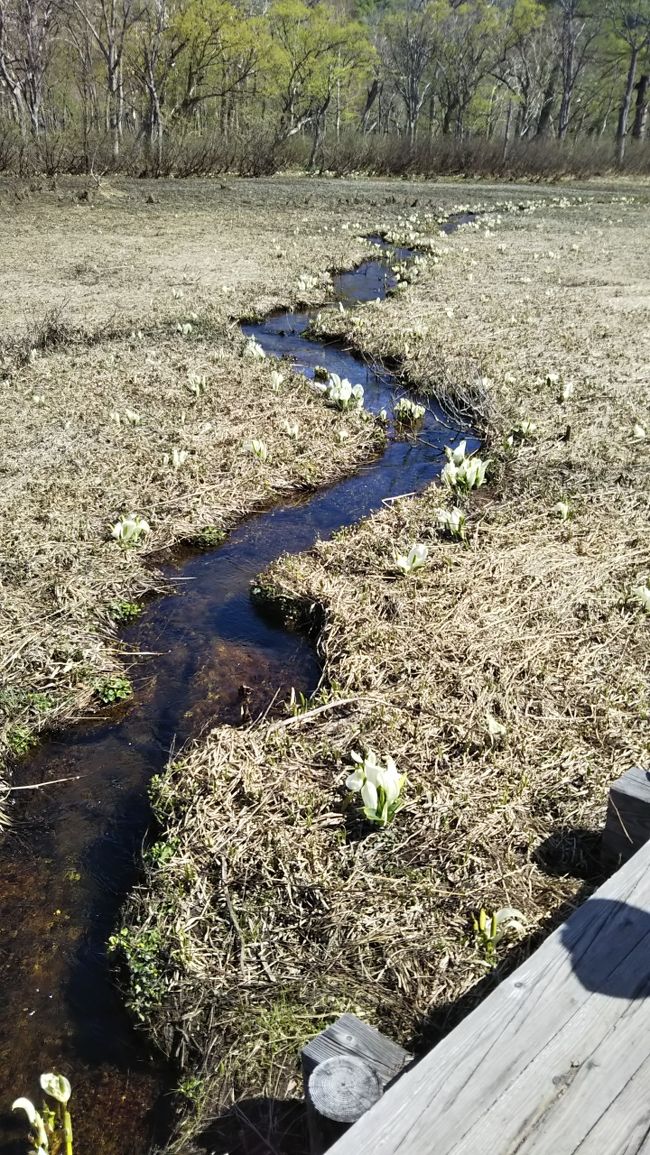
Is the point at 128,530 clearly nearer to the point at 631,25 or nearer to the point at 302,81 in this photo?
the point at 302,81

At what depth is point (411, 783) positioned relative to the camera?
318 centimetres

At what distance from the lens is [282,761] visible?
11.1 ft

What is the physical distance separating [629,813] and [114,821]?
81.9 inches

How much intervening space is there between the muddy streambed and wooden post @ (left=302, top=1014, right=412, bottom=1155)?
0.96m

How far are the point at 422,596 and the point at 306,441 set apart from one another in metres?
2.82

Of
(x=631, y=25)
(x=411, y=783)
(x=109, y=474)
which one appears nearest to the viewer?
(x=411, y=783)

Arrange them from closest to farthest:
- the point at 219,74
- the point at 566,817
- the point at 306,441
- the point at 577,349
A: the point at 566,817, the point at 306,441, the point at 577,349, the point at 219,74

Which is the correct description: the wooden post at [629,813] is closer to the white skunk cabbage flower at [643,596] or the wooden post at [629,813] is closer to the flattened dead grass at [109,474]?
the white skunk cabbage flower at [643,596]

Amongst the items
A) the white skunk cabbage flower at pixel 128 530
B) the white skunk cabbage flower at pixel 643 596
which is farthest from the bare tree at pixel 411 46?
the white skunk cabbage flower at pixel 643 596

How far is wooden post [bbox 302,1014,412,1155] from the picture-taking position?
152 cm

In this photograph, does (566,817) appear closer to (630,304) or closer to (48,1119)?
(48,1119)

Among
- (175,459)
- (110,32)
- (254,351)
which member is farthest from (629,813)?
(110,32)

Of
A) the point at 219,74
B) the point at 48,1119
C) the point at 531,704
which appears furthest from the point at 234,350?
the point at 219,74

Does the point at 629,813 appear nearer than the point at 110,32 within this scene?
Yes
